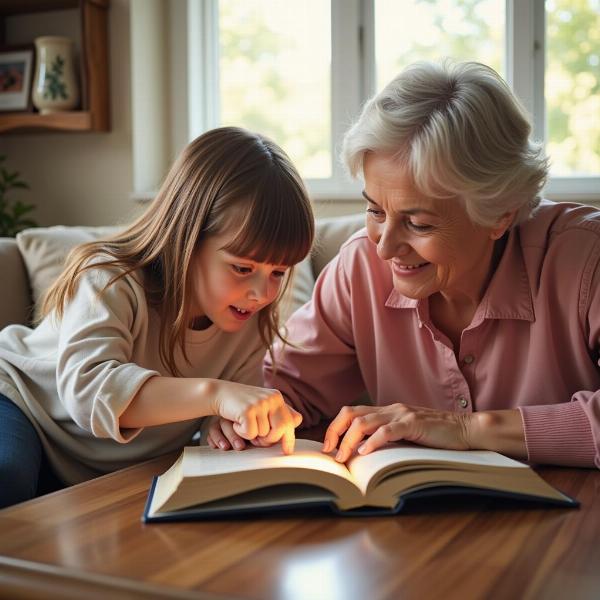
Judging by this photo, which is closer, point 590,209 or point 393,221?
point 393,221

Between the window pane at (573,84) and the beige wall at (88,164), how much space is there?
161 cm

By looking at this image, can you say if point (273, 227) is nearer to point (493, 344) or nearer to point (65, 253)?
point (493, 344)

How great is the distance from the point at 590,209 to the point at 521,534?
0.82 meters

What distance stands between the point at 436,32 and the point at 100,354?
2.20 m

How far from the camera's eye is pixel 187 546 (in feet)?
3.03

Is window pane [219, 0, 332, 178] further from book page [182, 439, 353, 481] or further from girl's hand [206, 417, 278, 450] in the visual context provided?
book page [182, 439, 353, 481]

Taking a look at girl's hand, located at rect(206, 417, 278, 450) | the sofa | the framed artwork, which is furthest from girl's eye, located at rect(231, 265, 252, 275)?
the framed artwork

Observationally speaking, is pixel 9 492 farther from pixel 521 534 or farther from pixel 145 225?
pixel 521 534

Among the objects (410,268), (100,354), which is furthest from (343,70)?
(100,354)

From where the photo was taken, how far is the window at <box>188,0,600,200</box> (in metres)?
2.91

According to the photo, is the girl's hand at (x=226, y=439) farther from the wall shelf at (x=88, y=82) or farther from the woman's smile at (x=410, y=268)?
the wall shelf at (x=88, y=82)

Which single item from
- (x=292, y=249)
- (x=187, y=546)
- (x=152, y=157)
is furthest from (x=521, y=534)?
(x=152, y=157)

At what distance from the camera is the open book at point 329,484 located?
1026 millimetres

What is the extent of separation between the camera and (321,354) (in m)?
1.76
